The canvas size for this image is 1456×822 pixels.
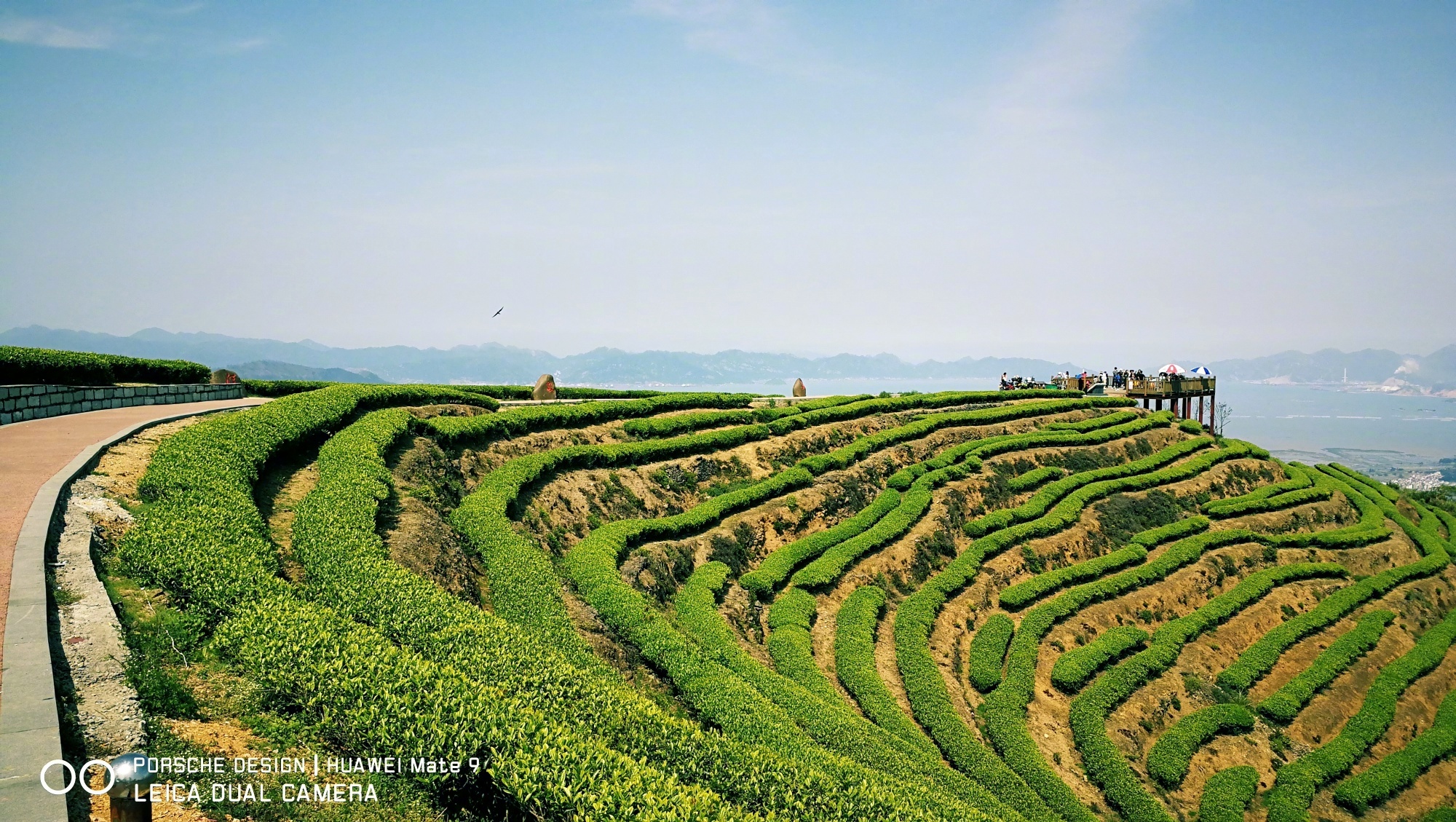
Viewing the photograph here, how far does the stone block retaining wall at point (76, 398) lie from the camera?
20875 mm

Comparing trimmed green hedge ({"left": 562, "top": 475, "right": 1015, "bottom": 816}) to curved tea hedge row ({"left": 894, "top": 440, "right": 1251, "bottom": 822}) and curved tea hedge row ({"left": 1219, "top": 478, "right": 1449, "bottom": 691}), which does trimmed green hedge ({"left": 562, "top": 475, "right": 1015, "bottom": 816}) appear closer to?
curved tea hedge row ({"left": 894, "top": 440, "right": 1251, "bottom": 822})

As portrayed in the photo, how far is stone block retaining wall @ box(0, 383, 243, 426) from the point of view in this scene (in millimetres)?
20875

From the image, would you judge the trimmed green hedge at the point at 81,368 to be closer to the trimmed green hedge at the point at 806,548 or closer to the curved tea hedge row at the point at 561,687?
the curved tea hedge row at the point at 561,687

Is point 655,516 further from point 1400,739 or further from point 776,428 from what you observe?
point 1400,739

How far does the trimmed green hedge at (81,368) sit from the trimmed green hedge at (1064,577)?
3285 cm

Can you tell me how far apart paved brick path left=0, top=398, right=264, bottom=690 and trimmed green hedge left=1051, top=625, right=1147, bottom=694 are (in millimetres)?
26228

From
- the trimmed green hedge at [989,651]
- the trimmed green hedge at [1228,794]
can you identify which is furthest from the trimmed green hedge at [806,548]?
the trimmed green hedge at [1228,794]

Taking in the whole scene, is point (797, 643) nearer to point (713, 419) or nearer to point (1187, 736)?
point (1187, 736)

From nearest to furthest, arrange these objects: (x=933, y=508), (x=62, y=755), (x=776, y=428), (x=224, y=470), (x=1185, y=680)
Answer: (x=62, y=755)
(x=224, y=470)
(x=1185, y=680)
(x=933, y=508)
(x=776, y=428)

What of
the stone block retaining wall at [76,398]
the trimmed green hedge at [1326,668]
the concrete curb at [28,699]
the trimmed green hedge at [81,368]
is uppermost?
the trimmed green hedge at [81,368]

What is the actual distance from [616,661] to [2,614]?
10.8 m

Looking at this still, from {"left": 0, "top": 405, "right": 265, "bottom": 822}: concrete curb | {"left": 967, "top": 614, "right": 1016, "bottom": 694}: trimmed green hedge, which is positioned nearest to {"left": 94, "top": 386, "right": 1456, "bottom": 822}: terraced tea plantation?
{"left": 967, "top": 614, "right": 1016, "bottom": 694}: trimmed green hedge

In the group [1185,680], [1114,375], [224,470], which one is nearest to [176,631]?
[224,470]

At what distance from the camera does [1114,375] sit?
188 feet
